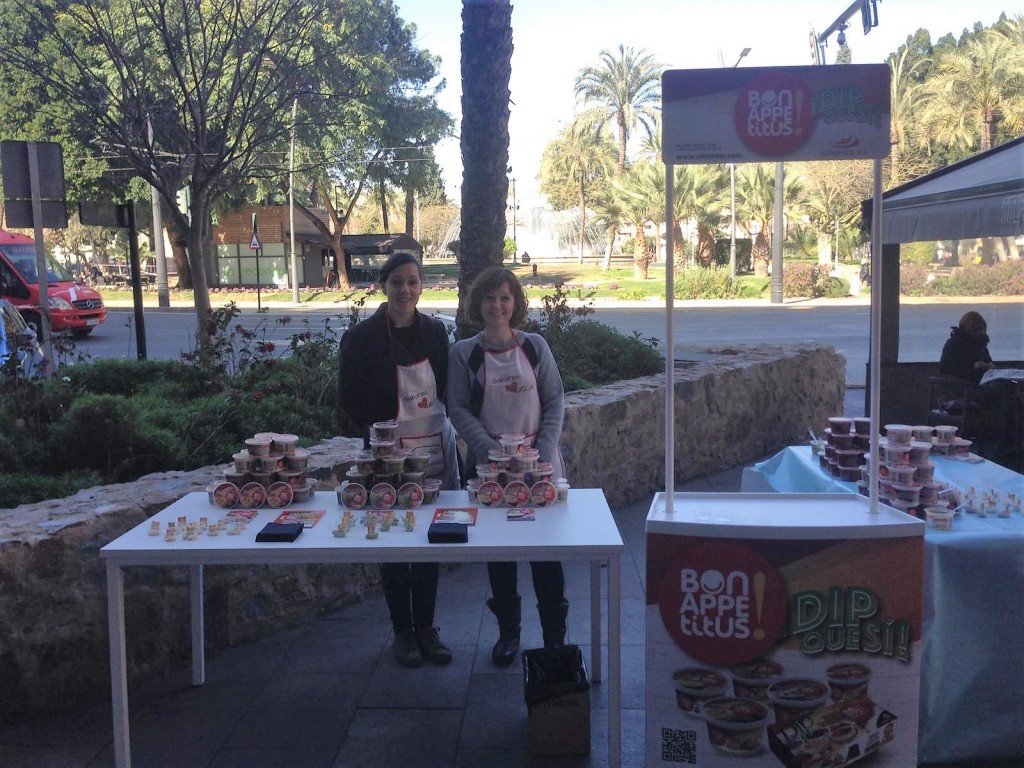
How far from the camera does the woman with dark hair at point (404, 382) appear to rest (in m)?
3.90

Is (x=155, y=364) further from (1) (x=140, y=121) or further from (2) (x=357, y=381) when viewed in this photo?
(2) (x=357, y=381)

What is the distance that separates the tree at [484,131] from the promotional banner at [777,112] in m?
4.94

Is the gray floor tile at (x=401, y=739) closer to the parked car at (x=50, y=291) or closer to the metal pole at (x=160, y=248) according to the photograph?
the parked car at (x=50, y=291)

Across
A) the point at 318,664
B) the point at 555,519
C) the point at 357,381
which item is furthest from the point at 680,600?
the point at 318,664

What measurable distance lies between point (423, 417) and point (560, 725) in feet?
4.70

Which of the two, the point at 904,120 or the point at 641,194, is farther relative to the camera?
the point at 641,194

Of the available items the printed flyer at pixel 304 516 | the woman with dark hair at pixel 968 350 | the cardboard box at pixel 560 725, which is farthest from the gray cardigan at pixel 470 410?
the woman with dark hair at pixel 968 350

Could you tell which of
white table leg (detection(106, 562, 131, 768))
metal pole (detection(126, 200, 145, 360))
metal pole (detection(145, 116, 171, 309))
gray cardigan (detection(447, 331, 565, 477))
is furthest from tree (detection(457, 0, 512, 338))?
metal pole (detection(145, 116, 171, 309))

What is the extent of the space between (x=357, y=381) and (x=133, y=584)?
52.1 inches

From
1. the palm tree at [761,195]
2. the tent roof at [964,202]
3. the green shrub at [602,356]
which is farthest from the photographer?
the palm tree at [761,195]

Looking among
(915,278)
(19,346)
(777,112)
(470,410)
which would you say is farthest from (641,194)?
(777,112)

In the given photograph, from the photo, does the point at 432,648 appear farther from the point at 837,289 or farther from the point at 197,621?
the point at 837,289

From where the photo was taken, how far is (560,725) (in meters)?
3.25

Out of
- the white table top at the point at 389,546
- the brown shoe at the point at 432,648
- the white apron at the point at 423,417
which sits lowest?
the brown shoe at the point at 432,648
